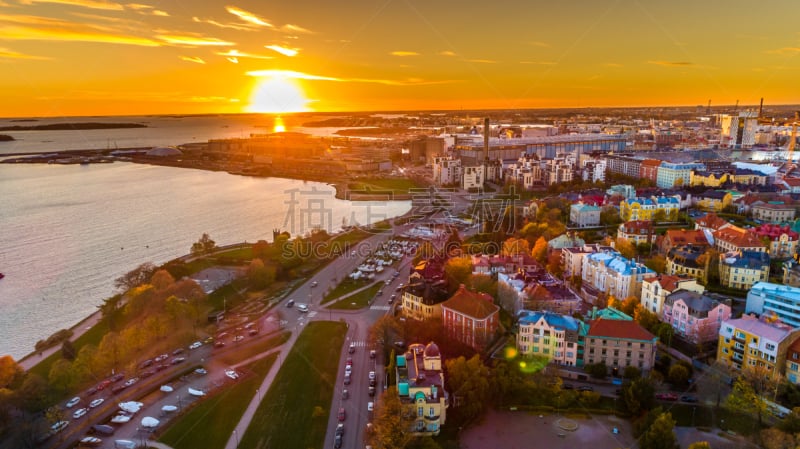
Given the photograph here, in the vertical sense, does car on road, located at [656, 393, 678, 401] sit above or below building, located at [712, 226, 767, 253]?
below

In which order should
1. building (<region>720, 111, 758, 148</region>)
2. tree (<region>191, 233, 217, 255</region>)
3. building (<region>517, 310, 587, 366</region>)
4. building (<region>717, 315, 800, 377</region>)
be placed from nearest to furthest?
building (<region>717, 315, 800, 377</region>) → building (<region>517, 310, 587, 366</region>) → tree (<region>191, 233, 217, 255</region>) → building (<region>720, 111, 758, 148</region>)

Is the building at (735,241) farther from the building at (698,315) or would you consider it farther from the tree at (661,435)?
the tree at (661,435)

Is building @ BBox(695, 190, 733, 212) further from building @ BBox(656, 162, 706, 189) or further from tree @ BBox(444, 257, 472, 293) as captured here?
tree @ BBox(444, 257, 472, 293)

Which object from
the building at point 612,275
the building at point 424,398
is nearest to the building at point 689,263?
the building at point 612,275

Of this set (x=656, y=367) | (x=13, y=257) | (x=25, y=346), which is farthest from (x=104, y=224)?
(x=656, y=367)

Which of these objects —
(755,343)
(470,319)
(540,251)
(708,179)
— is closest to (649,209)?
(540,251)

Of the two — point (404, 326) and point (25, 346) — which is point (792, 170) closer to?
point (404, 326)

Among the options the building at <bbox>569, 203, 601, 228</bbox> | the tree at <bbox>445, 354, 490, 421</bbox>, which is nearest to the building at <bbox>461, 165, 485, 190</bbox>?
the building at <bbox>569, 203, 601, 228</bbox>
